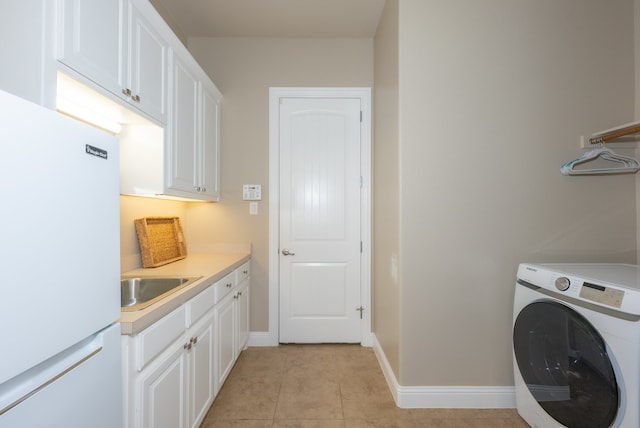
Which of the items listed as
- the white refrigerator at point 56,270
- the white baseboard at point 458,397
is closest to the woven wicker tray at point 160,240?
the white refrigerator at point 56,270

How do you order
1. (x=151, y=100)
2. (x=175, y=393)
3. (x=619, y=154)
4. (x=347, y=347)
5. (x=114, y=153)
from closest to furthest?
(x=114, y=153)
(x=175, y=393)
(x=151, y=100)
(x=619, y=154)
(x=347, y=347)

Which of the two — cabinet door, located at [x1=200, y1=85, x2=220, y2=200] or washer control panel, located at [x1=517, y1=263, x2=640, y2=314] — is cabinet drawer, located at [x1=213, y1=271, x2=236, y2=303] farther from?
washer control panel, located at [x1=517, y1=263, x2=640, y2=314]

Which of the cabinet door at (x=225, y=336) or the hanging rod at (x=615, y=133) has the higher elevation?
the hanging rod at (x=615, y=133)

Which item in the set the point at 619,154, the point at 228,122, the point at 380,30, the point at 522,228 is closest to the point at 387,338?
the point at 522,228

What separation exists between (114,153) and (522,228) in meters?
2.11

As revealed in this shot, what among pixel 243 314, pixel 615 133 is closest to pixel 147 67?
pixel 243 314

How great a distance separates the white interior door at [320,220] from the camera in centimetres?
274

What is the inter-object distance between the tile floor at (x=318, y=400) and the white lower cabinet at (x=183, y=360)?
173mm

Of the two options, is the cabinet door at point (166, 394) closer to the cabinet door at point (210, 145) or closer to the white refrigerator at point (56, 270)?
the white refrigerator at point (56, 270)

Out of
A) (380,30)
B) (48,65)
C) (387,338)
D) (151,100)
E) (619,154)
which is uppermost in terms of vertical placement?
(380,30)

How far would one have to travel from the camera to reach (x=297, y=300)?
2756mm

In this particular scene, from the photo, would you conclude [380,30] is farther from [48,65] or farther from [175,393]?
[175,393]

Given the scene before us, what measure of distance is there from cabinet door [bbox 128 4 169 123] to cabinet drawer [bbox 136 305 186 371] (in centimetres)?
103

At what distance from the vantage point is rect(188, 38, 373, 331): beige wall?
8.93 feet
